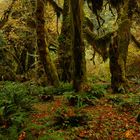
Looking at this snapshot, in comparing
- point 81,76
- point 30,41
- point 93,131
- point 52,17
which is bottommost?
point 93,131

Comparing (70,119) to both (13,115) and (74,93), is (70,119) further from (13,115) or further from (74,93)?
(74,93)

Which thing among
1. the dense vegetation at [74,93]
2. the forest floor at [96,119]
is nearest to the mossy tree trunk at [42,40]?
the dense vegetation at [74,93]

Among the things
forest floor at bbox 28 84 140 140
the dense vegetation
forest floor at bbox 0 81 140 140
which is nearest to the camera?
forest floor at bbox 0 81 140 140

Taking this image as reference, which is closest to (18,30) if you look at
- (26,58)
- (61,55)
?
(26,58)

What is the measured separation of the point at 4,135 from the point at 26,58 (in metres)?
16.5

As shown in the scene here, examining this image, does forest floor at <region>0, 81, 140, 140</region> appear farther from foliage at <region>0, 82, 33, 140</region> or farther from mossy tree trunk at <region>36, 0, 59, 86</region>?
mossy tree trunk at <region>36, 0, 59, 86</region>

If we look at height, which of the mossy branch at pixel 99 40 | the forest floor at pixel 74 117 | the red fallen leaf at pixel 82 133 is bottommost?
the red fallen leaf at pixel 82 133

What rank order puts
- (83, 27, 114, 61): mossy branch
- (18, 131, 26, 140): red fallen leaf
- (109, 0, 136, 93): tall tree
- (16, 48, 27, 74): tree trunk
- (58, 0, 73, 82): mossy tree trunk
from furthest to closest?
(16, 48, 27, 74): tree trunk
(83, 27, 114, 61): mossy branch
(58, 0, 73, 82): mossy tree trunk
(109, 0, 136, 93): tall tree
(18, 131, 26, 140): red fallen leaf

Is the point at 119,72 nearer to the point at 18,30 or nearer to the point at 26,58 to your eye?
the point at 18,30

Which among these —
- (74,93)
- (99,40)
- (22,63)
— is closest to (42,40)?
(74,93)

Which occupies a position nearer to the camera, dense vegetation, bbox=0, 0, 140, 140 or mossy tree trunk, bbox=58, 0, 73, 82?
dense vegetation, bbox=0, 0, 140, 140

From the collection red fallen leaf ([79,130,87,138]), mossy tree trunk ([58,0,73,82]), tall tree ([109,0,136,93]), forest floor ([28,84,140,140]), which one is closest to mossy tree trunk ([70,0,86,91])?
forest floor ([28,84,140,140])

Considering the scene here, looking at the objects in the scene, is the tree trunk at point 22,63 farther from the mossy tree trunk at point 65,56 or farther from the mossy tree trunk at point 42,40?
the mossy tree trunk at point 42,40

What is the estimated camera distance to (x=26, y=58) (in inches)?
933
